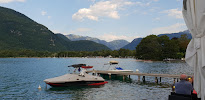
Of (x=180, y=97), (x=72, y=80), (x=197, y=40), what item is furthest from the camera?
(x=72, y=80)

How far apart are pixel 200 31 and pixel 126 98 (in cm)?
1579

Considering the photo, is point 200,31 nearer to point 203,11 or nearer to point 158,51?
point 203,11

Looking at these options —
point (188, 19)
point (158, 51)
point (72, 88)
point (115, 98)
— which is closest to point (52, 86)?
point (72, 88)

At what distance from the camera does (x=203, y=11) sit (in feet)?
18.6

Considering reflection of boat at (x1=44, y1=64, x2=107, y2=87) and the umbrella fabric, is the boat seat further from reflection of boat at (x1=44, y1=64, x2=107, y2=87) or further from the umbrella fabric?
reflection of boat at (x1=44, y1=64, x2=107, y2=87)

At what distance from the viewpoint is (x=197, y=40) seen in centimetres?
616

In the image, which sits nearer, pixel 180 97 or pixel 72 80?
pixel 180 97

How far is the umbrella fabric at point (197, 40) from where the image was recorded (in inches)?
230

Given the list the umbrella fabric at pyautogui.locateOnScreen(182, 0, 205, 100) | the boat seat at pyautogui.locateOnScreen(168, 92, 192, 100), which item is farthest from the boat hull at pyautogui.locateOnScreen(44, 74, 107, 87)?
the umbrella fabric at pyautogui.locateOnScreen(182, 0, 205, 100)

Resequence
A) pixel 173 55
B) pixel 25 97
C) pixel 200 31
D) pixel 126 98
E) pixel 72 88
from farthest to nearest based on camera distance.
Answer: pixel 173 55 → pixel 72 88 → pixel 25 97 → pixel 126 98 → pixel 200 31

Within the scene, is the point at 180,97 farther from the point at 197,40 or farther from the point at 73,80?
the point at 73,80

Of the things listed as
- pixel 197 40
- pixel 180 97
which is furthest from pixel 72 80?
pixel 197 40

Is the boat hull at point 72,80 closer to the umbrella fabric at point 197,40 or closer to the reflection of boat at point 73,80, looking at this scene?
the reflection of boat at point 73,80

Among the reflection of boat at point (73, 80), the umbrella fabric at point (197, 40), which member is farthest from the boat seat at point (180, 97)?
the reflection of boat at point (73, 80)
